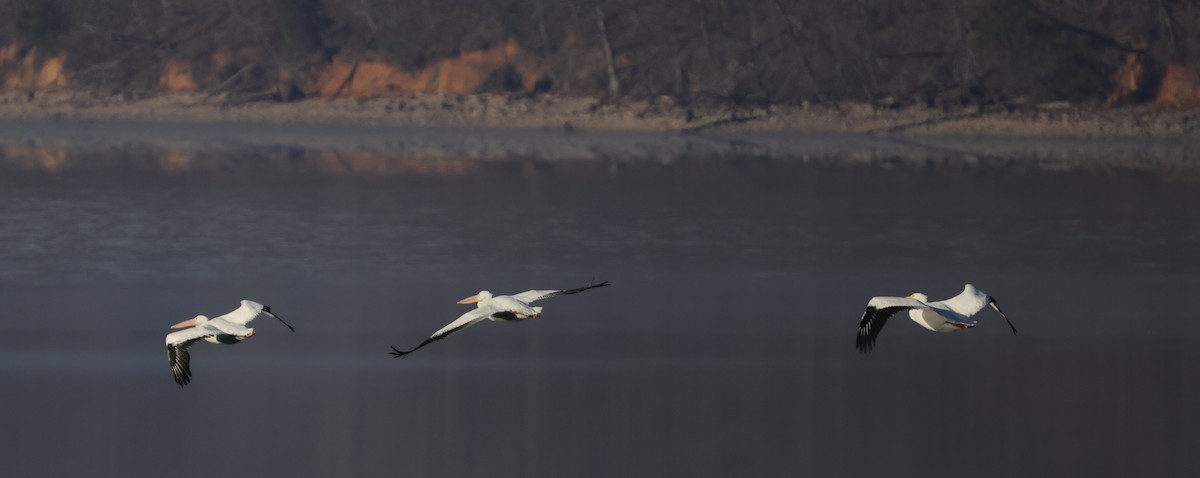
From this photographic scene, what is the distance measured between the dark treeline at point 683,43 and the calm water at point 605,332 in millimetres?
13484

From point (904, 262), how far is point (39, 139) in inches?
974

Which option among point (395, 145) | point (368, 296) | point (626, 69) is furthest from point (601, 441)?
point (626, 69)

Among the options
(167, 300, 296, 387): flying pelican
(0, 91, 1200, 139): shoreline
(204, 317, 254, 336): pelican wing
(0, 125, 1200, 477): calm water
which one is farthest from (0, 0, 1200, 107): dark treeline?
(204, 317, 254, 336): pelican wing

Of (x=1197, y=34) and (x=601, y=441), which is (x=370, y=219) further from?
(x=1197, y=34)

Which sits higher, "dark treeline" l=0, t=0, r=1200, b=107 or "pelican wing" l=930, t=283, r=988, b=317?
"dark treeline" l=0, t=0, r=1200, b=107

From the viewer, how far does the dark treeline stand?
3778cm

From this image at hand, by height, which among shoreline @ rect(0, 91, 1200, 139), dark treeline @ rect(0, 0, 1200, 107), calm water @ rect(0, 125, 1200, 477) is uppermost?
dark treeline @ rect(0, 0, 1200, 107)

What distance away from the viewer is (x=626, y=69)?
41000 millimetres

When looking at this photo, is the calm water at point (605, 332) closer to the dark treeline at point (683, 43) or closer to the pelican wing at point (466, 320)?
the pelican wing at point (466, 320)

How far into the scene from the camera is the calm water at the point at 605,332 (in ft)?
33.2

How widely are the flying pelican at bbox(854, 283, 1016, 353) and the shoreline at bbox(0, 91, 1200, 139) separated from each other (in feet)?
86.1

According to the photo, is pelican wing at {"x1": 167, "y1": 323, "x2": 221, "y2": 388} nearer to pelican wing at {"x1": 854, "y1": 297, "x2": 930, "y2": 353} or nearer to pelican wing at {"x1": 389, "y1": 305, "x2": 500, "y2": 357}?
pelican wing at {"x1": 389, "y1": 305, "x2": 500, "y2": 357}

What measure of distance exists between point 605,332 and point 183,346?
3884 millimetres

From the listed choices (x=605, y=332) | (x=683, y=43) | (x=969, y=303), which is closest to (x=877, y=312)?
(x=969, y=303)
